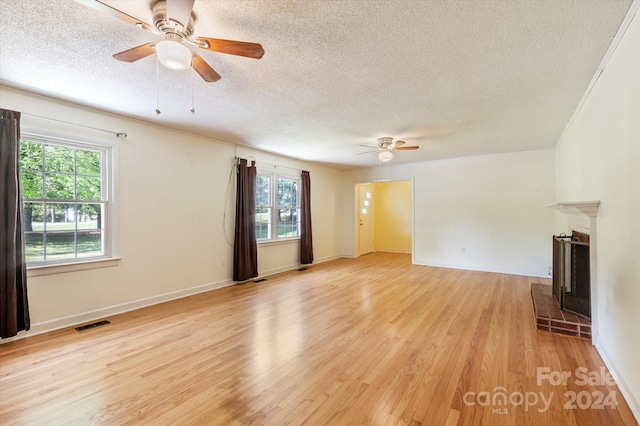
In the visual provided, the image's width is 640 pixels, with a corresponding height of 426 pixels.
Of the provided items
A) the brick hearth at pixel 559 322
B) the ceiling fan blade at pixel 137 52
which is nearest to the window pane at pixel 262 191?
the ceiling fan blade at pixel 137 52

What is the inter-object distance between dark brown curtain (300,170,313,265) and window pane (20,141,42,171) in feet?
14.5

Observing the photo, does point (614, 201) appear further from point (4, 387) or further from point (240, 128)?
point (4, 387)

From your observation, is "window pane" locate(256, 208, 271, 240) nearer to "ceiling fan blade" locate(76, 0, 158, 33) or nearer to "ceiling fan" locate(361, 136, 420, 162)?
"ceiling fan" locate(361, 136, 420, 162)

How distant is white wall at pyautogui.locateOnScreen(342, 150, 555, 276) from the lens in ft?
18.2

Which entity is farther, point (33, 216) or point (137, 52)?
point (33, 216)

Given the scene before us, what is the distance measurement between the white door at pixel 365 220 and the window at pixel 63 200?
20.4ft

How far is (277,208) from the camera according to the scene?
20.3 ft

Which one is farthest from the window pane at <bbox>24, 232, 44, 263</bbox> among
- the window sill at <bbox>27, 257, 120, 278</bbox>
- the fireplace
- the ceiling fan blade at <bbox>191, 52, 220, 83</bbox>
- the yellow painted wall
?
the yellow painted wall

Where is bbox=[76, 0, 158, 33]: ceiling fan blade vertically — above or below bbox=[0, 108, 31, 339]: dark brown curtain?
above

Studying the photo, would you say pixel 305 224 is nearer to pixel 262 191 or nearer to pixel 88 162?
pixel 262 191

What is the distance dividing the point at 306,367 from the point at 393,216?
7.49 metres

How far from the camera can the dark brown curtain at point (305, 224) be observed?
262 inches

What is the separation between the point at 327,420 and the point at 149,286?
3.31m

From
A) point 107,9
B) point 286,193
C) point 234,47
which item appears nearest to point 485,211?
point 286,193
